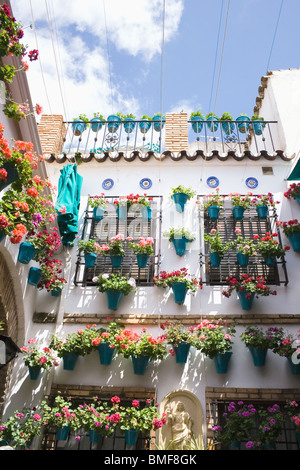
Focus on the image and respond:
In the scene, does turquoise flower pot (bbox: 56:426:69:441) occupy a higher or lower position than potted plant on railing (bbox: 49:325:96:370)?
lower

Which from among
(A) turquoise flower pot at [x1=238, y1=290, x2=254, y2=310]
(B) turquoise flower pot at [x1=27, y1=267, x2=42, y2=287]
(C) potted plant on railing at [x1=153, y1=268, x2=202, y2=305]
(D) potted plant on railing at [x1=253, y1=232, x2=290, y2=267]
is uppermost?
(D) potted plant on railing at [x1=253, y1=232, x2=290, y2=267]

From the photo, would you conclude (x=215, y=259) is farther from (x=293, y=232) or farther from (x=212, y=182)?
(x=212, y=182)

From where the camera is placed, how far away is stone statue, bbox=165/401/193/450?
483 centimetres

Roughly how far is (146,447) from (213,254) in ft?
9.63

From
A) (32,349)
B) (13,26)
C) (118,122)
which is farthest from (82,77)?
(32,349)

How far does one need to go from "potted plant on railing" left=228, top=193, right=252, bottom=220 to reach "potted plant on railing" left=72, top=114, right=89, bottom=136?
3.67 metres

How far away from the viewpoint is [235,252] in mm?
6508

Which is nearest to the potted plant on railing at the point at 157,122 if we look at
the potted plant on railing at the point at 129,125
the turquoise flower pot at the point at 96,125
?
the potted plant on railing at the point at 129,125

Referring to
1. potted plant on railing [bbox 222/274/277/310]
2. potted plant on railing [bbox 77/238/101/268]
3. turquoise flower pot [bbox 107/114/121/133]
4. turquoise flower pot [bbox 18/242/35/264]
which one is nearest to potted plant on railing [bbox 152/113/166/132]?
turquoise flower pot [bbox 107/114/121/133]

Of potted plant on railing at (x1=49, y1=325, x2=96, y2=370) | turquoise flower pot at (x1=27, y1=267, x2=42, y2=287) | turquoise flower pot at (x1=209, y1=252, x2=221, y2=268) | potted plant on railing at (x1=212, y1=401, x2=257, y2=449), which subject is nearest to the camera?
potted plant on railing at (x1=212, y1=401, x2=257, y2=449)

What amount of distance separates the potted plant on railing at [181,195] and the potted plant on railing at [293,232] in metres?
1.71

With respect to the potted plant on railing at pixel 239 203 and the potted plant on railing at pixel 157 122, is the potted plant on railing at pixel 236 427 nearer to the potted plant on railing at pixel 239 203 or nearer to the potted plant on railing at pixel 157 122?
the potted plant on railing at pixel 239 203

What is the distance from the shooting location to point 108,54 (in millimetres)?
6578

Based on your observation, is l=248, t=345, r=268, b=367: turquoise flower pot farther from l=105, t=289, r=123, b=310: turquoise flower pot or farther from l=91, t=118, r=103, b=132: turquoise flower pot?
l=91, t=118, r=103, b=132: turquoise flower pot
